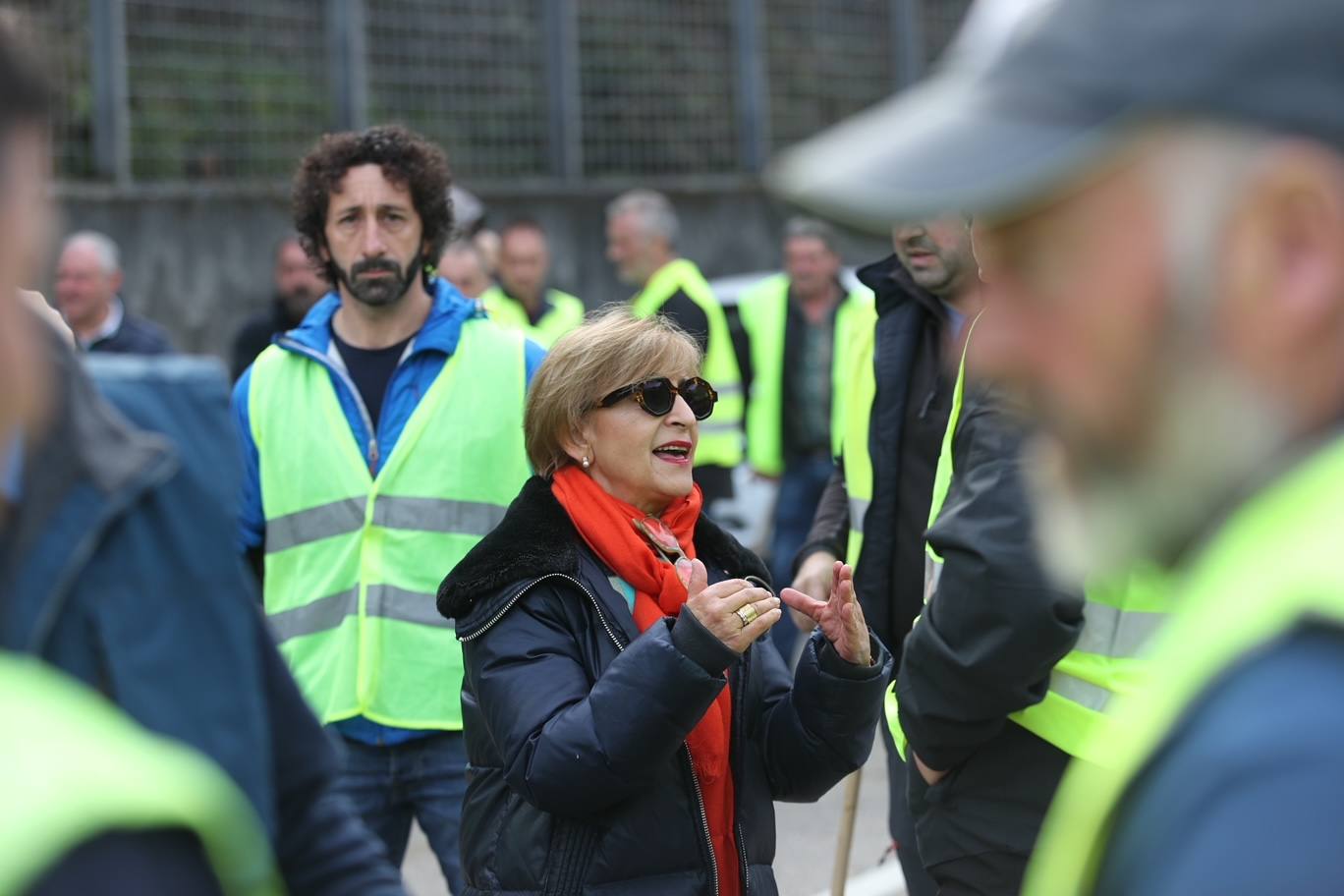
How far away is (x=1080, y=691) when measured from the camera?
11.3ft

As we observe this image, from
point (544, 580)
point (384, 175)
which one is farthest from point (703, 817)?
point (384, 175)

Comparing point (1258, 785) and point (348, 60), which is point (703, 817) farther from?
point (348, 60)

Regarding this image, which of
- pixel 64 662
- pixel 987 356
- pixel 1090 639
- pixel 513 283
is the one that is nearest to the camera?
pixel 987 356

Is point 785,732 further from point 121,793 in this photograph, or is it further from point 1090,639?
point 121,793

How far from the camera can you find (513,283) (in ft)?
35.9

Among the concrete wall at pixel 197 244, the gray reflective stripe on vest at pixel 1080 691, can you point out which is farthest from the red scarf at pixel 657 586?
the concrete wall at pixel 197 244

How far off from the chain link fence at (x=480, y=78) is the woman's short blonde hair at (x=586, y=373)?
9.65m

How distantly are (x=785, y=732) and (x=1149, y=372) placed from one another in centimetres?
241

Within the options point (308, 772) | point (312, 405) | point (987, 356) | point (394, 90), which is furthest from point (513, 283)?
point (987, 356)

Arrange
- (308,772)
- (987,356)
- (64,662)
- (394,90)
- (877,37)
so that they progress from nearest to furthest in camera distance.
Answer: (987,356)
(64,662)
(308,772)
(394,90)
(877,37)

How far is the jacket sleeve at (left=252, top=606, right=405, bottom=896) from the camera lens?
1949 mm

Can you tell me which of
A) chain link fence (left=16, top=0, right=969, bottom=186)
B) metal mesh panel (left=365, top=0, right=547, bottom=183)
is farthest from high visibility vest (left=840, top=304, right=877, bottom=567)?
metal mesh panel (left=365, top=0, right=547, bottom=183)

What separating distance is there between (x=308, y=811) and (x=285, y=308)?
884 cm

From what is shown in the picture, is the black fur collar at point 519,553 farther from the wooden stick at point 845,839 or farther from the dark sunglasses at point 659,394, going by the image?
the wooden stick at point 845,839
